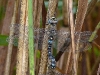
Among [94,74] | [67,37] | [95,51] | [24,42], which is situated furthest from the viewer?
[95,51]

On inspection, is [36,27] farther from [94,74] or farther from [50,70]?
[94,74]

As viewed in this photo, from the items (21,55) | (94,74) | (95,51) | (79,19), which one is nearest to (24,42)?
(21,55)

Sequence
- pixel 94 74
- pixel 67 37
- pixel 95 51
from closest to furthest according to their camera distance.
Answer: pixel 67 37 < pixel 94 74 < pixel 95 51

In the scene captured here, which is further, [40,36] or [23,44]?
[40,36]

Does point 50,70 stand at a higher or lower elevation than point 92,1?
lower

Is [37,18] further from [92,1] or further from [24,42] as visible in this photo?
[92,1]

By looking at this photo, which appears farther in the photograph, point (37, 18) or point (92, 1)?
point (92, 1)

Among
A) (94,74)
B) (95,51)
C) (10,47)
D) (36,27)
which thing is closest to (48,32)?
(36,27)

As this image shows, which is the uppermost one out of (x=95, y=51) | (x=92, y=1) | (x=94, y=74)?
(x=92, y=1)

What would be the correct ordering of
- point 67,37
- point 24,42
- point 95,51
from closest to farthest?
point 24,42 → point 67,37 → point 95,51
